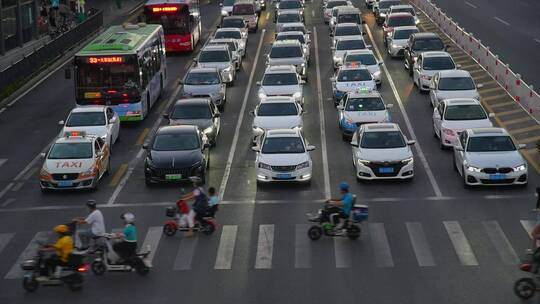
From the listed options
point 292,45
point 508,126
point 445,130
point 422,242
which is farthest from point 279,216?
point 292,45

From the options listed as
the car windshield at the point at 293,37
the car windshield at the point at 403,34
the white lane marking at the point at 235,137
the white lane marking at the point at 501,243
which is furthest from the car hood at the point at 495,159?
the car windshield at the point at 293,37

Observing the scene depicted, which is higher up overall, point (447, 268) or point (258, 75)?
point (447, 268)

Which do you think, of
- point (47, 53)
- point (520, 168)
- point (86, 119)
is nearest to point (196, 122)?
point (86, 119)

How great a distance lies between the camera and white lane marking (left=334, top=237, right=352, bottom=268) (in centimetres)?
2483

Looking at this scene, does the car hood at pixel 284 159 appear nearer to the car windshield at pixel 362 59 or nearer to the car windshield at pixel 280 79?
the car windshield at pixel 280 79

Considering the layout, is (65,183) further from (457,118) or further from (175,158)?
(457,118)

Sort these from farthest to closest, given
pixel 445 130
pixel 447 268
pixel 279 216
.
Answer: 1. pixel 445 130
2. pixel 279 216
3. pixel 447 268

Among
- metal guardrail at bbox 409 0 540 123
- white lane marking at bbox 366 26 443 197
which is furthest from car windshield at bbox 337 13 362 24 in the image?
white lane marking at bbox 366 26 443 197

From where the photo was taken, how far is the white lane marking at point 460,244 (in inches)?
975

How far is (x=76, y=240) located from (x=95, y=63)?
53.8 feet

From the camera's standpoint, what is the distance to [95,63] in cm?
4081

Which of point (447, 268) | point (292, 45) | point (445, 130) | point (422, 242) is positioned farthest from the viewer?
point (292, 45)

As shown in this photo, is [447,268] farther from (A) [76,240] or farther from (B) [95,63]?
(B) [95,63]

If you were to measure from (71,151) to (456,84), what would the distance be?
52.9ft
